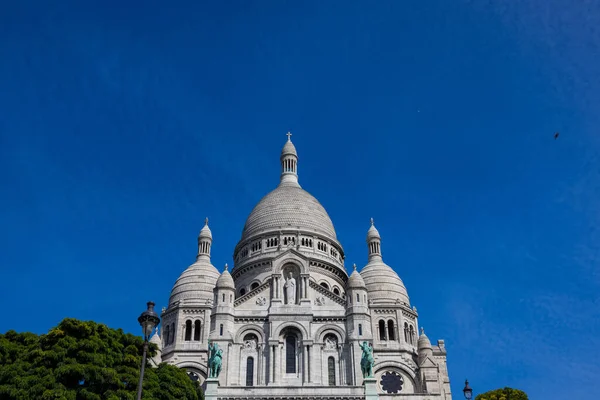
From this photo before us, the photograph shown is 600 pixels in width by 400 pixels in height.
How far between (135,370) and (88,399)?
3.34m

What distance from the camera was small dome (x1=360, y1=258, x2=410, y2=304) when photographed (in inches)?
2378

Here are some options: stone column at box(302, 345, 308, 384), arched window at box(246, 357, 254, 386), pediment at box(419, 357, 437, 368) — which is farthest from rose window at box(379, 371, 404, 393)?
arched window at box(246, 357, 254, 386)

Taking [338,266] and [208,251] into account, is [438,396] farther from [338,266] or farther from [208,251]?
[208,251]

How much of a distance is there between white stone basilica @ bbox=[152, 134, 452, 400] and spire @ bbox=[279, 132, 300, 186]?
4.60 meters

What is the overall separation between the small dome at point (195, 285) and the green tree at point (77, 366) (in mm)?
22989

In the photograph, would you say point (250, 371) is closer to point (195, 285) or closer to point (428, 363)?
point (428, 363)

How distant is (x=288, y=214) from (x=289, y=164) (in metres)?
11.4

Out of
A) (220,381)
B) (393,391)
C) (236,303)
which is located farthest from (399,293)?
(220,381)

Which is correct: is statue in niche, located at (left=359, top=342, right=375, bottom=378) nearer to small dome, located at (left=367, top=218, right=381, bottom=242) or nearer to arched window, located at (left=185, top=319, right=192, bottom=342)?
arched window, located at (left=185, top=319, right=192, bottom=342)

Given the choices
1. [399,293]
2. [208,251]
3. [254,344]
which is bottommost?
[254,344]

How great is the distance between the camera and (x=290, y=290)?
51812 mm

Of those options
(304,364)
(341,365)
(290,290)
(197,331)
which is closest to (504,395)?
(341,365)

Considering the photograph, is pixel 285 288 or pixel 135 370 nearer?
pixel 135 370

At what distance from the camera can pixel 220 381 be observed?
46.1m
